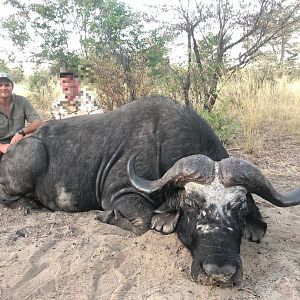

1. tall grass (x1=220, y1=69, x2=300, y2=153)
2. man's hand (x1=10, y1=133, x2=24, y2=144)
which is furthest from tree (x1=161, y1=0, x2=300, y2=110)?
man's hand (x1=10, y1=133, x2=24, y2=144)

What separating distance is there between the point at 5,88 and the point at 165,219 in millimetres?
3389

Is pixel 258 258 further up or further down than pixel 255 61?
further down

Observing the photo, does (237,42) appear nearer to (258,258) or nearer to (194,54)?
(194,54)

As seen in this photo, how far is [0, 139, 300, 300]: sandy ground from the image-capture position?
3.42 m

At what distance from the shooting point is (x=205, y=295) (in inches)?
132

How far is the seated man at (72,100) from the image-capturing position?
24.7 feet

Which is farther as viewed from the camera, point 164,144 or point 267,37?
point 267,37

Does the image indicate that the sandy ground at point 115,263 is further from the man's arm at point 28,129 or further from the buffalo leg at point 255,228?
the man's arm at point 28,129

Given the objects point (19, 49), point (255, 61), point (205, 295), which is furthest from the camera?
point (19, 49)

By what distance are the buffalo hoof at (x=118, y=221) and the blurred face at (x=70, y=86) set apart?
3.14m

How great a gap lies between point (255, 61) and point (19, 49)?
1193 centimetres

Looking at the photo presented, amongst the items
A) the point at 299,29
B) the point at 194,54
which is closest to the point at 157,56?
the point at 194,54

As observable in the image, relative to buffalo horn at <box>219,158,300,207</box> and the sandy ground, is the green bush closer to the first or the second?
the sandy ground

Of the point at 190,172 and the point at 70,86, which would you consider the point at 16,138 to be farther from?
the point at 190,172
